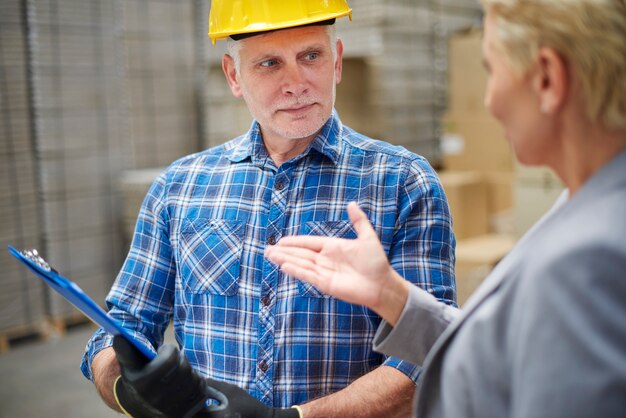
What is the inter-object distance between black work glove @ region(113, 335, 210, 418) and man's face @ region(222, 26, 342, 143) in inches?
30.2

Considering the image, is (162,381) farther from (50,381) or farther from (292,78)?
(50,381)

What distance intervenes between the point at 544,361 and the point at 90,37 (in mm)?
6033

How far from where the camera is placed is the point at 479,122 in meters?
6.06

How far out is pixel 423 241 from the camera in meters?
1.93

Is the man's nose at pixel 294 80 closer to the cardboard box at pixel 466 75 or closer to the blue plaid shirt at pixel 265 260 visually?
the blue plaid shirt at pixel 265 260

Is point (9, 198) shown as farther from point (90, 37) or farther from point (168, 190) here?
point (168, 190)

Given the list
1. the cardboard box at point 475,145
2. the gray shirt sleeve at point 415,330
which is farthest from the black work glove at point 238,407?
the cardboard box at point 475,145

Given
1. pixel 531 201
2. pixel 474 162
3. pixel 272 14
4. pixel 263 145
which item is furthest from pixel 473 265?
pixel 272 14

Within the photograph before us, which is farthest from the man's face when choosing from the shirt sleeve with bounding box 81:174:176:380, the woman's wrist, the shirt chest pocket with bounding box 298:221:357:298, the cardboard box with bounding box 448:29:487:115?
the cardboard box with bounding box 448:29:487:115

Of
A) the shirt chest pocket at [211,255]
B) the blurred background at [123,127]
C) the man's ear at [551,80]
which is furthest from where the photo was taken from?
the blurred background at [123,127]

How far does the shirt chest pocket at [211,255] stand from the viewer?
202 cm

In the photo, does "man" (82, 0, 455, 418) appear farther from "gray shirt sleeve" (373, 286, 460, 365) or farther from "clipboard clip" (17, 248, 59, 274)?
"clipboard clip" (17, 248, 59, 274)

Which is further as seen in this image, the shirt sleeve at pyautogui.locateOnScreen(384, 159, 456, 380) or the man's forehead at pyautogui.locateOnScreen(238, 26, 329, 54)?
the man's forehead at pyautogui.locateOnScreen(238, 26, 329, 54)

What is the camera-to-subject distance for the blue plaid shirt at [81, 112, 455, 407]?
76.1 inches
